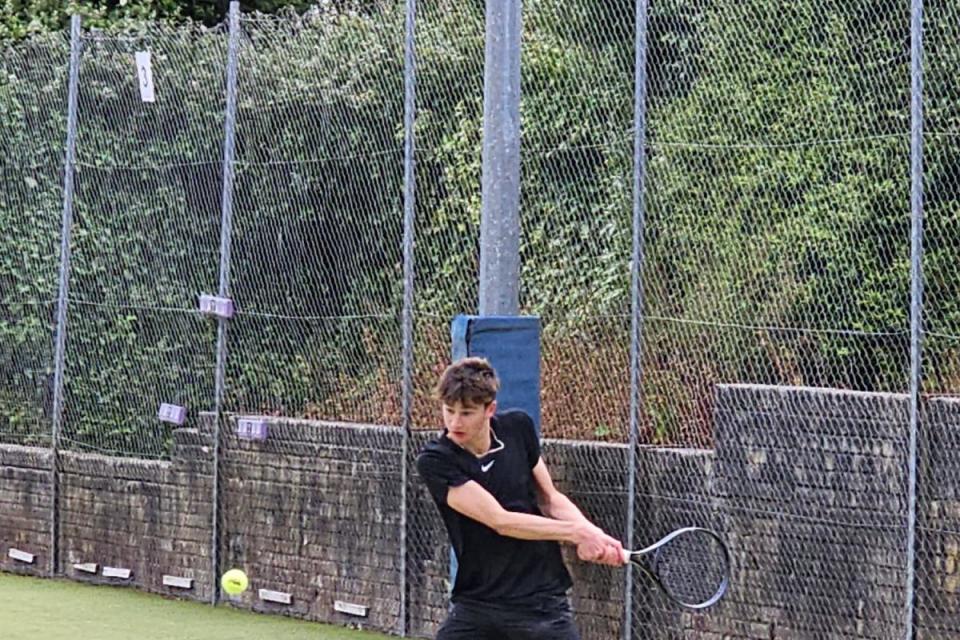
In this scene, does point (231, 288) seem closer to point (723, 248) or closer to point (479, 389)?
point (723, 248)

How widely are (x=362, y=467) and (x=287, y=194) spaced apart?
1.94 meters

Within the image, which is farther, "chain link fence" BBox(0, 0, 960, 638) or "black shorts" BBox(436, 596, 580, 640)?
"chain link fence" BBox(0, 0, 960, 638)

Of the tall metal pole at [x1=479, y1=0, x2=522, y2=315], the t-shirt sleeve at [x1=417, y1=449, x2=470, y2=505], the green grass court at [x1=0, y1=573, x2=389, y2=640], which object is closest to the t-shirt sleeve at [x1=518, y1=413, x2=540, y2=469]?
the t-shirt sleeve at [x1=417, y1=449, x2=470, y2=505]

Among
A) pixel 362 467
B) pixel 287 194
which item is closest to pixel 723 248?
pixel 362 467

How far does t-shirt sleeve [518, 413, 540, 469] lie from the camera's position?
274 inches

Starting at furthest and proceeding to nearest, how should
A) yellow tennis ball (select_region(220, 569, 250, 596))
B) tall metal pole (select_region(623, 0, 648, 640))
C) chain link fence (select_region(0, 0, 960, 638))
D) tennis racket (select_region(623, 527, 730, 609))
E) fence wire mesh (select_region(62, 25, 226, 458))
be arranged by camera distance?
fence wire mesh (select_region(62, 25, 226, 458)) → yellow tennis ball (select_region(220, 569, 250, 596)) → tall metal pole (select_region(623, 0, 648, 640)) → tennis racket (select_region(623, 527, 730, 609)) → chain link fence (select_region(0, 0, 960, 638))

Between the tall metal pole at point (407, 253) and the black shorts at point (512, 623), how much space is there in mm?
4302

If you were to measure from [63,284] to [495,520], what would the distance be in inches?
304

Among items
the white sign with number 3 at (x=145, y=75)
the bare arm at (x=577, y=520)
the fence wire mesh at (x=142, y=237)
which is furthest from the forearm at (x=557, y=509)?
the white sign with number 3 at (x=145, y=75)

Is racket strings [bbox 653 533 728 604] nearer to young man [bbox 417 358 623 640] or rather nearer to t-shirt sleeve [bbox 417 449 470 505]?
young man [bbox 417 358 623 640]

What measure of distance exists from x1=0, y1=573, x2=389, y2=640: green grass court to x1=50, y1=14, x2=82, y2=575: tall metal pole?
0.65 meters

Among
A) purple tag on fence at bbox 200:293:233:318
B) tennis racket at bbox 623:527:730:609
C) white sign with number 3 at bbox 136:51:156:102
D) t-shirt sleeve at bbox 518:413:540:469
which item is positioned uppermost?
white sign with number 3 at bbox 136:51:156:102

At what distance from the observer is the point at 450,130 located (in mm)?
11266

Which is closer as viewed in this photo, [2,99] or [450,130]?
[450,130]
